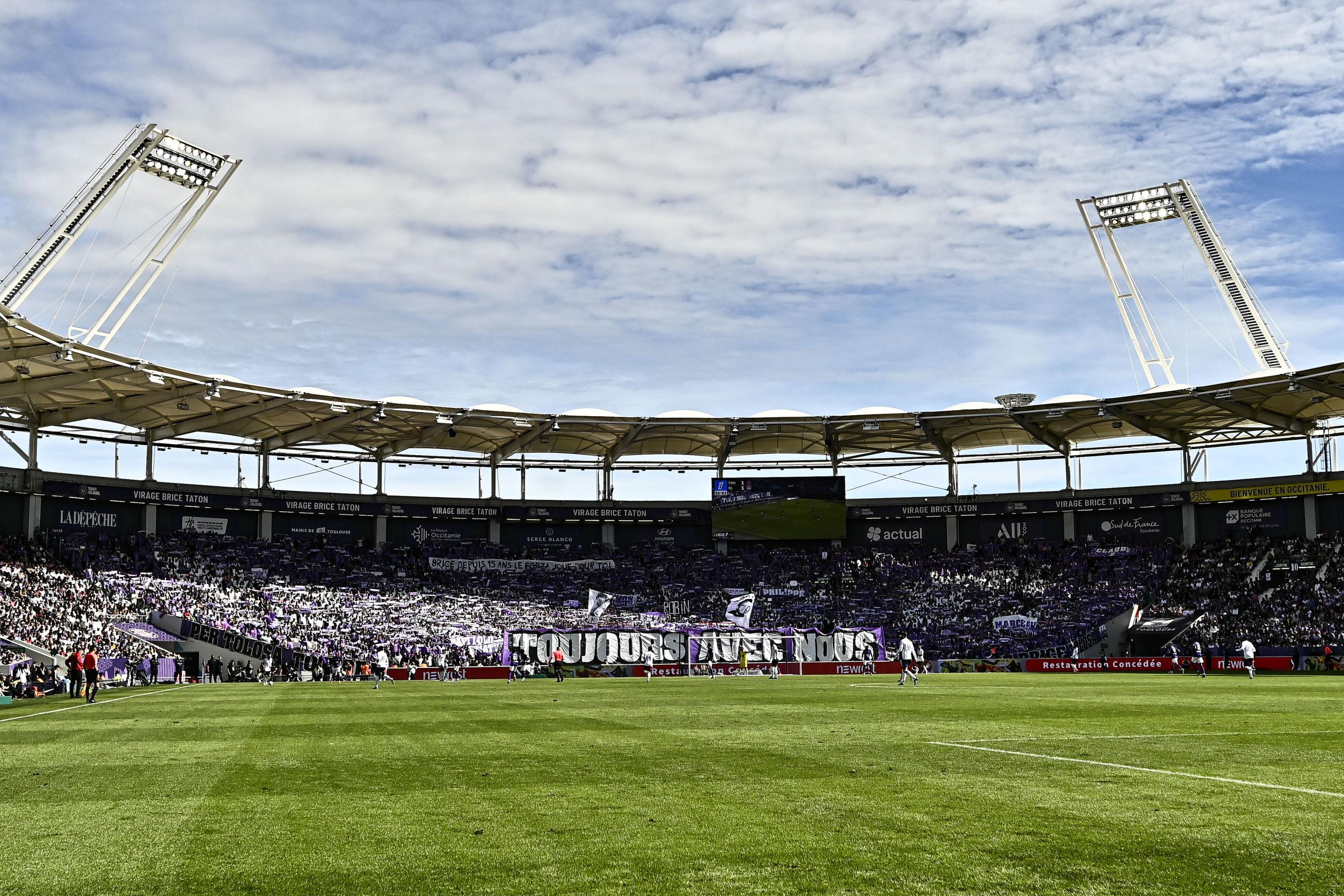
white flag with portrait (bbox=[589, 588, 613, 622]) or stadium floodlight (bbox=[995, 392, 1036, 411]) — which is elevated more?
stadium floodlight (bbox=[995, 392, 1036, 411])

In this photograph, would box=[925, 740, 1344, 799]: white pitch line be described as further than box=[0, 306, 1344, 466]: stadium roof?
No

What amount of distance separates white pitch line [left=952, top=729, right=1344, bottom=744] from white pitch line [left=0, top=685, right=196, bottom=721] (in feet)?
62.7

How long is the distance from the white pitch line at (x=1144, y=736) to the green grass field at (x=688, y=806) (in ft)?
0.29

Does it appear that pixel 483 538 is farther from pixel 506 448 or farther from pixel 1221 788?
pixel 1221 788

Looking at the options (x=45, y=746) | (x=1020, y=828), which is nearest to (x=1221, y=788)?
(x=1020, y=828)

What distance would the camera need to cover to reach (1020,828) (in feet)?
25.9

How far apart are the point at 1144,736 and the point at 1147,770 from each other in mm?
4236

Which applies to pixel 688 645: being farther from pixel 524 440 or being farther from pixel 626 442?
pixel 524 440

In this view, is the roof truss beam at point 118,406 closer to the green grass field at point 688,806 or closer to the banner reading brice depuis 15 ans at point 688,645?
the banner reading brice depuis 15 ans at point 688,645

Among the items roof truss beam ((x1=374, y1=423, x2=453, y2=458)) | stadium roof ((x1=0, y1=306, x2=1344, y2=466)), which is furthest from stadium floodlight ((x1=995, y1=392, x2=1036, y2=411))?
roof truss beam ((x1=374, y1=423, x2=453, y2=458))

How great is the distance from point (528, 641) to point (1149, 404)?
3672cm

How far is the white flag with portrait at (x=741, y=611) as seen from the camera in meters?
65.3

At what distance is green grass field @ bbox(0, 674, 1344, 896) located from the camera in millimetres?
6707

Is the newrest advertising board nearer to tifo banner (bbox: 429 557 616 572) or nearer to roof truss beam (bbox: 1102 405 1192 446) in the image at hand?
tifo banner (bbox: 429 557 616 572)
